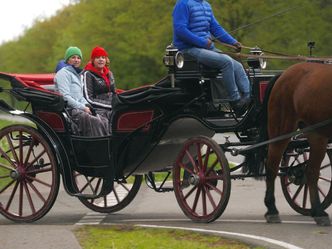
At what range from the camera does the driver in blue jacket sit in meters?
9.38

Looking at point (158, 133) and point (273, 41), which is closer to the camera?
point (158, 133)

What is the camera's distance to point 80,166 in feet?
33.3

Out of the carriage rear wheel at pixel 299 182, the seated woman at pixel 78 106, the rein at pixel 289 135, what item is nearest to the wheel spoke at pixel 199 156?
the rein at pixel 289 135

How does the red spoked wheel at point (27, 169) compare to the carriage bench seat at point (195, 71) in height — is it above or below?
below

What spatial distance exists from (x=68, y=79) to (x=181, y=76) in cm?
152

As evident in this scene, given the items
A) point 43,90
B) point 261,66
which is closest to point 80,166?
point 43,90

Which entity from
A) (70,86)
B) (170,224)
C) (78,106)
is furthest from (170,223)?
(70,86)

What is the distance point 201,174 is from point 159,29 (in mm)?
32593

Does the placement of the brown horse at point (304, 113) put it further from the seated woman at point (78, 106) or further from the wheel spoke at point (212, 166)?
the seated woman at point (78, 106)

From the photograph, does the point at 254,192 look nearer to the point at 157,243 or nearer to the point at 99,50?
the point at 99,50

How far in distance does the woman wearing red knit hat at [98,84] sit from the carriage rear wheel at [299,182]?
2.16m

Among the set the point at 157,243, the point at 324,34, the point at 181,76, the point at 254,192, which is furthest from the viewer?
the point at 324,34

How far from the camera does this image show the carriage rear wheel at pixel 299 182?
9.57 m

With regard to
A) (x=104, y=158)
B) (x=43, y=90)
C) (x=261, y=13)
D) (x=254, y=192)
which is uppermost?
(x=261, y=13)
